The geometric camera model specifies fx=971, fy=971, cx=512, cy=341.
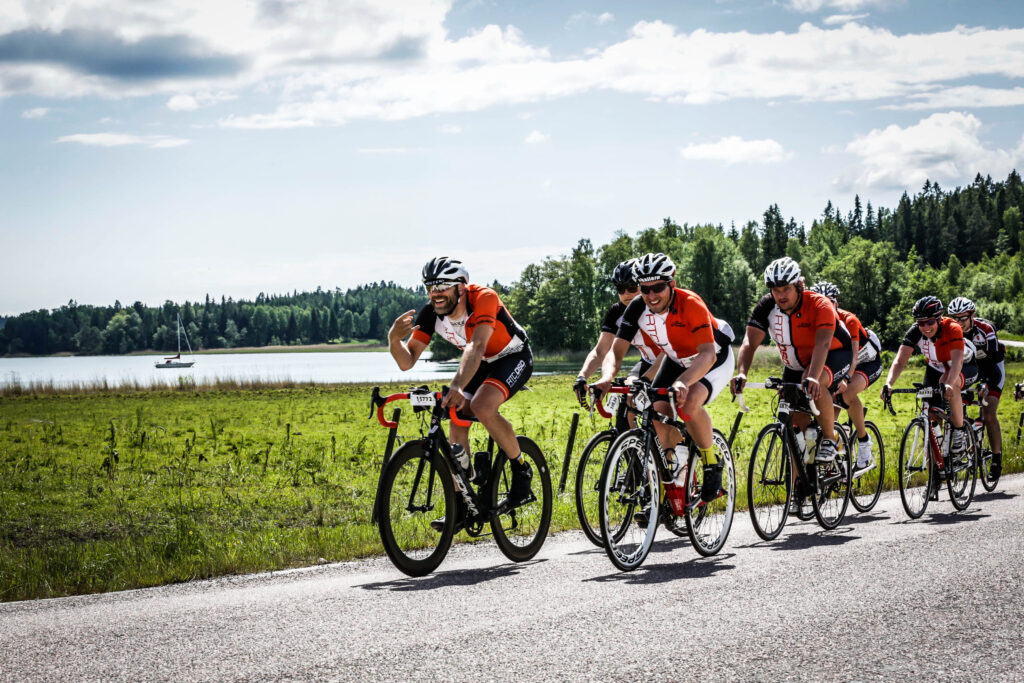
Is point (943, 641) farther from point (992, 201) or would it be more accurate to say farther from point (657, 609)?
point (992, 201)

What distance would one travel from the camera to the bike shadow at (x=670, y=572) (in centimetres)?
648

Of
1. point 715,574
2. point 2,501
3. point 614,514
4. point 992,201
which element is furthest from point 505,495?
point 992,201

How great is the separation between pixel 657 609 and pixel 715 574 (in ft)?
3.79

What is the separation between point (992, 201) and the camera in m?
181

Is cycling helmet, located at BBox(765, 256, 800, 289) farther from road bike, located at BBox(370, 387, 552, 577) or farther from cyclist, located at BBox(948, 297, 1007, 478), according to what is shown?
cyclist, located at BBox(948, 297, 1007, 478)

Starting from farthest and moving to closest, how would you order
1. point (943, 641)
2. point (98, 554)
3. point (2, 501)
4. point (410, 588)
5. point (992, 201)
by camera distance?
point (992, 201) < point (2, 501) < point (98, 554) < point (410, 588) < point (943, 641)

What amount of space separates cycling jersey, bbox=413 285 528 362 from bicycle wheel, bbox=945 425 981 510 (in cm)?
518

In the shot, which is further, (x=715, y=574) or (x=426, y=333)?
(x=426, y=333)

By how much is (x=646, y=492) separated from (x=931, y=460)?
424 centimetres

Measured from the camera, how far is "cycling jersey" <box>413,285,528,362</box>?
7.08 m

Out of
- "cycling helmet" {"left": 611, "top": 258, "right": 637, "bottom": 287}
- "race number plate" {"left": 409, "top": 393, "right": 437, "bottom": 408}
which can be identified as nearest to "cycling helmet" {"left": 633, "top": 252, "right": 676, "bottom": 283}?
"cycling helmet" {"left": 611, "top": 258, "right": 637, "bottom": 287}

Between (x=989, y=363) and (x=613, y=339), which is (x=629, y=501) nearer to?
(x=613, y=339)

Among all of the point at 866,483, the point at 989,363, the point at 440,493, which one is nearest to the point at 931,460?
the point at 866,483

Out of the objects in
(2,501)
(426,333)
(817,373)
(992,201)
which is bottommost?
(2,501)
